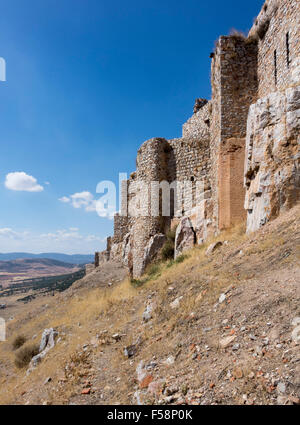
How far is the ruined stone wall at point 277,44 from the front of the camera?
7977 mm

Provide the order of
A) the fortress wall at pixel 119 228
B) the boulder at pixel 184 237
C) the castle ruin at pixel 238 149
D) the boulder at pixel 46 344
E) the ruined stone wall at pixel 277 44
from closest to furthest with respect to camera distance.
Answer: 1. the castle ruin at pixel 238 149
2. the ruined stone wall at pixel 277 44
3. the boulder at pixel 46 344
4. the boulder at pixel 184 237
5. the fortress wall at pixel 119 228

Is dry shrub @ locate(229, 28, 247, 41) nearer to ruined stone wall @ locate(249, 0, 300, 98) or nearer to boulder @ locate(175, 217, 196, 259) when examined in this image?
ruined stone wall @ locate(249, 0, 300, 98)

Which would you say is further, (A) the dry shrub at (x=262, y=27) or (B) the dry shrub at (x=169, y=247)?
(B) the dry shrub at (x=169, y=247)

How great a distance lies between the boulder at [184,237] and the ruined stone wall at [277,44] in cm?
611

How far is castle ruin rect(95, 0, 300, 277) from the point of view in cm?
694

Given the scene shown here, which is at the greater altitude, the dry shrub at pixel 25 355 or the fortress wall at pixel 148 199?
the fortress wall at pixel 148 199

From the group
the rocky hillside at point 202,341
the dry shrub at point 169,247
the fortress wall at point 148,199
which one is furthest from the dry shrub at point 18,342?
the dry shrub at point 169,247

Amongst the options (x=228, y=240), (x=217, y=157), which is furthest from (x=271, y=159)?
(x=217, y=157)

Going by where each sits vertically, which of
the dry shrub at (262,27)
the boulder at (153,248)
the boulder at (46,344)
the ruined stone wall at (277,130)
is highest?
the dry shrub at (262,27)

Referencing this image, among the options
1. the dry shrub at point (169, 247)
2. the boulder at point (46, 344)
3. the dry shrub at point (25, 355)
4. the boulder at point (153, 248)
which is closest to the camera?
→ the boulder at point (46, 344)

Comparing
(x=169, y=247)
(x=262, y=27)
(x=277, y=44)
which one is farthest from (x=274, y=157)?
(x=169, y=247)

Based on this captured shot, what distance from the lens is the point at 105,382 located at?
462 centimetres

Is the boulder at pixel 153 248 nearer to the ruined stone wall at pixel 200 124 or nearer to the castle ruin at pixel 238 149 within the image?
the castle ruin at pixel 238 149
